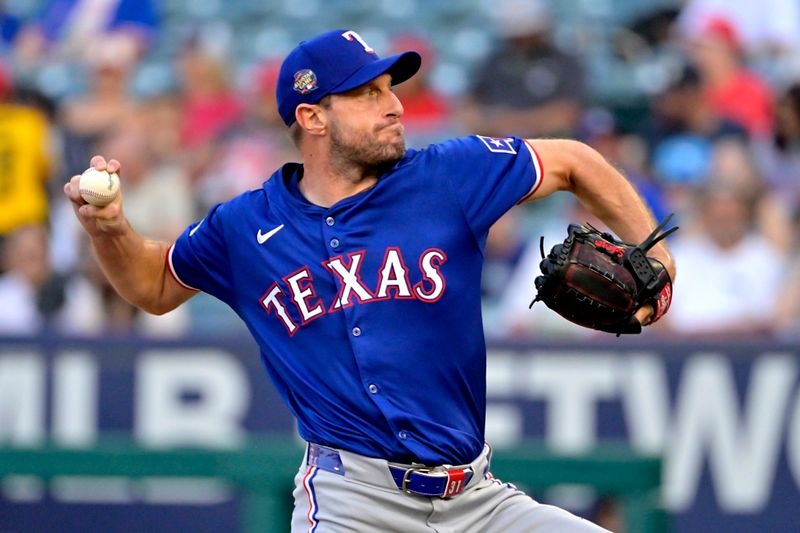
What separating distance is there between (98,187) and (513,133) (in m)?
5.24

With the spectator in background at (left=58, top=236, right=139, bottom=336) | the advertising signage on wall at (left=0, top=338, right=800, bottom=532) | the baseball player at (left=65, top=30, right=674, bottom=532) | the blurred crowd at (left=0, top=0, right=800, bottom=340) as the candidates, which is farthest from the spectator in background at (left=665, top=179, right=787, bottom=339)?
Result: the baseball player at (left=65, top=30, right=674, bottom=532)

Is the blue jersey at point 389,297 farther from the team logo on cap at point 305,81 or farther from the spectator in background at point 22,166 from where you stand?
the spectator in background at point 22,166

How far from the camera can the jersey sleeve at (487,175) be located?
4078 mm

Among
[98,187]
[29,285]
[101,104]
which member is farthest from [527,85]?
[98,187]

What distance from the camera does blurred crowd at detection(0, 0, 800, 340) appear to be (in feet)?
25.4

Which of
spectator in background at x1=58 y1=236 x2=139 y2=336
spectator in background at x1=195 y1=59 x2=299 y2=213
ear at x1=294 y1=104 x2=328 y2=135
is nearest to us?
ear at x1=294 y1=104 x2=328 y2=135

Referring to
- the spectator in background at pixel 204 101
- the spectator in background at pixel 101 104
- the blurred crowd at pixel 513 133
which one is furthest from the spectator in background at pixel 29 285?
the spectator in background at pixel 204 101

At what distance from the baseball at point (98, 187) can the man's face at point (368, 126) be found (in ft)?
2.23

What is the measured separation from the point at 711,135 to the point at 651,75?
124 centimetres

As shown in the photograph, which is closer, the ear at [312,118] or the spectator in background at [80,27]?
the ear at [312,118]

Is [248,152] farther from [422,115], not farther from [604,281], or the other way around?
[604,281]

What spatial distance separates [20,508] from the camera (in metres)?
7.41

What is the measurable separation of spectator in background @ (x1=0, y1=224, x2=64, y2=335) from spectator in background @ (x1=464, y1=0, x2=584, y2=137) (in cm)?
293

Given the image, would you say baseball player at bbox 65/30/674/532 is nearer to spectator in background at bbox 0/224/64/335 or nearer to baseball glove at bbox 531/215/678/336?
baseball glove at bbox 531/215/678/336
